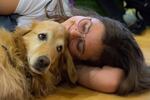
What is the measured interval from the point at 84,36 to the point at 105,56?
13 centimetres

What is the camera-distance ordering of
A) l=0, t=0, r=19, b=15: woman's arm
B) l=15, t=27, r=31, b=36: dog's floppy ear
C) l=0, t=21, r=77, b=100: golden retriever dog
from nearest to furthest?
l=0, t=21, r=77, b=100: golden retriever dog
l=15, t=27, r=31, b=36: dog's floppy ear
l=0, t=0, r=19, b=15: woman's arm

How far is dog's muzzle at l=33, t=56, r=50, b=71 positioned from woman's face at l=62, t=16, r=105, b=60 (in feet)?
0.60

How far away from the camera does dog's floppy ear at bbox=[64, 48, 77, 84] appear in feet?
4.49

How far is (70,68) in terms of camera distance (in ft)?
4.59

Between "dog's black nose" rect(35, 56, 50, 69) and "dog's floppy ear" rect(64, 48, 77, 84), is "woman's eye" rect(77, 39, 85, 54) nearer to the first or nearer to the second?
"dog's floppy ear" rect(64, 48, 77, 84)

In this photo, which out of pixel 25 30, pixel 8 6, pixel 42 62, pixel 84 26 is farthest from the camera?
pixel 8 6

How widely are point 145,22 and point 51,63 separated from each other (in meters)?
1.41

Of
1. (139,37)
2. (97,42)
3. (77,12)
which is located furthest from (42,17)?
(139,37)

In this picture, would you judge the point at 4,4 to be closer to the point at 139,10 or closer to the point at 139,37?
the point at 139,37

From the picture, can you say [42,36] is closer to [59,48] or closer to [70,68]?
[59,48]

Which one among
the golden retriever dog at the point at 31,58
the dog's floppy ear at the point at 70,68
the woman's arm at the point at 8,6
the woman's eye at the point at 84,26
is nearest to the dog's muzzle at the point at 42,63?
the golden retriever dog at the point at 31,58

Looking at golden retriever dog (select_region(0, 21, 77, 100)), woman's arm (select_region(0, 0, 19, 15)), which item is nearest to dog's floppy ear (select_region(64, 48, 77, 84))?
golden retriever dog (select_region(0, 21, 77, 100))

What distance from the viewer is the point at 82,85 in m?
1.52

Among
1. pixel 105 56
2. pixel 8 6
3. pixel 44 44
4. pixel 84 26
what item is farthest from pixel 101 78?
pixel 8 6
